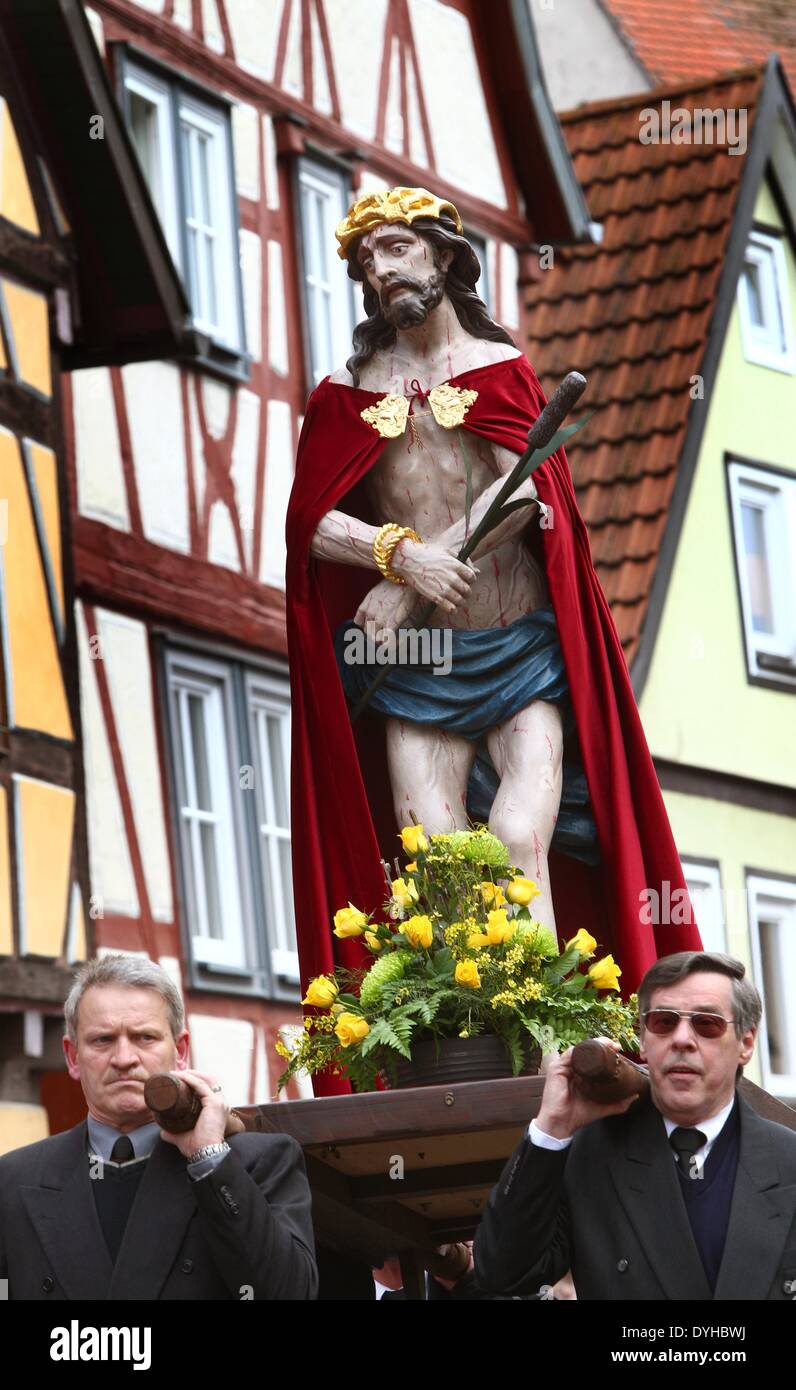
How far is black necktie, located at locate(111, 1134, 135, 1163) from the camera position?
586 centimetres

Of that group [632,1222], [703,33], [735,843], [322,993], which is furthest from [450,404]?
[703,33]

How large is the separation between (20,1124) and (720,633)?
25.1 feet

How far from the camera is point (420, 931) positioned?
272 inches

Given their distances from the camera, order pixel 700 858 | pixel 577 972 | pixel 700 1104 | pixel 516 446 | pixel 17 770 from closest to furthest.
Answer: pixel 700 1104
pixel 577 972
pixel 516 446
pixel 17 770
pixel 700 858

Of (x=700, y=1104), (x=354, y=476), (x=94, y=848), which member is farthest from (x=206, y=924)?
(x=700, y=1104)

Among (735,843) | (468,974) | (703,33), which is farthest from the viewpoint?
(703,33)

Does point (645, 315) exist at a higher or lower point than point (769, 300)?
lower

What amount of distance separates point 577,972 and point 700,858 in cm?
1230

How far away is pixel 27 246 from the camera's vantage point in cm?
1370

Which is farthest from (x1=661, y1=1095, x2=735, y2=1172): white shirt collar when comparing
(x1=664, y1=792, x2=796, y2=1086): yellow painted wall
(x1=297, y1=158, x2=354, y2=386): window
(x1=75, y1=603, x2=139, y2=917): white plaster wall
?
(x1=664, y1=792, x2=796, y2=1086): yellow painted wall

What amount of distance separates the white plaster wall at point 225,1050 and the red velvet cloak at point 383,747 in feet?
21.7

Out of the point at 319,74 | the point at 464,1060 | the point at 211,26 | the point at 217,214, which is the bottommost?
the point at 464,1060

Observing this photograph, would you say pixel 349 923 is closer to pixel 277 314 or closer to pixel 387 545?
pixel 387 545
